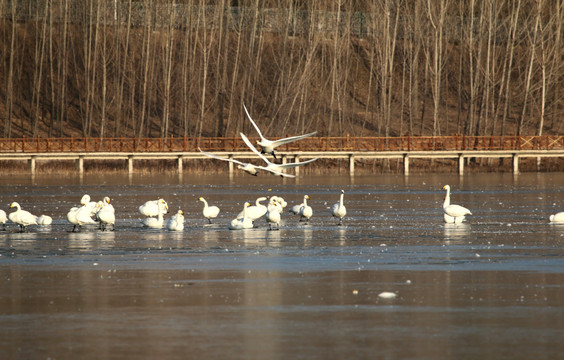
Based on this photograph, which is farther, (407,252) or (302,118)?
(302,118)

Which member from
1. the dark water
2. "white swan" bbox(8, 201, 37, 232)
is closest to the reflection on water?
the dark water

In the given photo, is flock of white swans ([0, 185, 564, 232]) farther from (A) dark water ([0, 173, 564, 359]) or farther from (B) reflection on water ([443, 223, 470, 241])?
(B) reflection on water ([443, 223, 470, 241])

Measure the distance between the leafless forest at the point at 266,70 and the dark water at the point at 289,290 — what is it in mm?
37135

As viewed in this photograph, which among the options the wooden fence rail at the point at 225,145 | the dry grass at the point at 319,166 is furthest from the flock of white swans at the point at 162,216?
the dry grass at the point at 319,166

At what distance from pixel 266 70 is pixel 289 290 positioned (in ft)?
194

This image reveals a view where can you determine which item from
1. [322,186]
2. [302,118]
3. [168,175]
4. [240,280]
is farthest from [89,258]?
[302,118]

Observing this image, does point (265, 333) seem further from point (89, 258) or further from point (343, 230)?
point (343, 230)

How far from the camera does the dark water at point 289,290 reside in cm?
905

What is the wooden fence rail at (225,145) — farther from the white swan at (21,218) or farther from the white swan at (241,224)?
the white swan at (21,218)

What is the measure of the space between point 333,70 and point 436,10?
10.00 metres

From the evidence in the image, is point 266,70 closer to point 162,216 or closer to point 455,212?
point 455,212

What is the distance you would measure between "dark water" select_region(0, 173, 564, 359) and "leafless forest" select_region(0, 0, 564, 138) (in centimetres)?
3714

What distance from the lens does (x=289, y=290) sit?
470 inches

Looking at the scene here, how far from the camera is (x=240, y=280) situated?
12.8 metres
